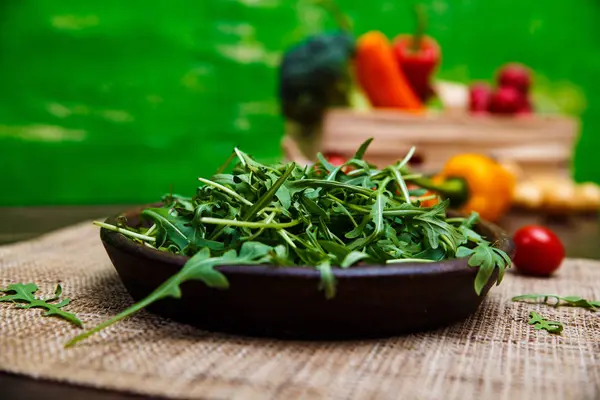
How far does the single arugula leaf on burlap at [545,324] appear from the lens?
814mm

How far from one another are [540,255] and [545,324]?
35 cm

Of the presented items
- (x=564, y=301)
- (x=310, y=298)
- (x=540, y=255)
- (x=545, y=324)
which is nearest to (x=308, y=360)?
Result: (x=310, y=298)

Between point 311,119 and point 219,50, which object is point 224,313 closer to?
point 311,119

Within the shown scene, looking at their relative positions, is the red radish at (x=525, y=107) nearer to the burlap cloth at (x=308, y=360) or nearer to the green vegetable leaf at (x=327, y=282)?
the burlap cloth at (x=308, y=360)

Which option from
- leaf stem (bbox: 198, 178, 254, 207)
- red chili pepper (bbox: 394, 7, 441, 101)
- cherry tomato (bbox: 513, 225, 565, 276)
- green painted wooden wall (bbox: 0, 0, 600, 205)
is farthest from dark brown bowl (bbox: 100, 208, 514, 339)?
green painted wooden wall (bbox: 0, 0, 600, 205)

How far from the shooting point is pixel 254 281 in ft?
2.19

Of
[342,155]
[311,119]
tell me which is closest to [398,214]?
[342,155]

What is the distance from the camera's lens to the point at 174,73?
2.83 m

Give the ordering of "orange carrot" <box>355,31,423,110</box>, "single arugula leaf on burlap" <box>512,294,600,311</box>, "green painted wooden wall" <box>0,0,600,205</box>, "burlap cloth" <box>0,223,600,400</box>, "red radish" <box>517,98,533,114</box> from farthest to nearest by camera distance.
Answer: "green painted wooden wall" <box>0,0,600,205</box> < "red radish" <box>517,98,533,114</box> < "orange carrot" <box>355,31,423,110</box> < "single arugula leaf on burlap" <box>512,294,600,311</box> < "burlap cloth" <box>0,223,600,400</box>

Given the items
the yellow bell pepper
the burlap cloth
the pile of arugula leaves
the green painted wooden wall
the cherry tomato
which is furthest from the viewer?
the green painted wooden wall

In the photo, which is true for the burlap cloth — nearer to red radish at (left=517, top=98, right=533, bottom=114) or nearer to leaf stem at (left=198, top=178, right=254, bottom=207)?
leaf stem at (left=198, top=178, right=254, bottom=207)

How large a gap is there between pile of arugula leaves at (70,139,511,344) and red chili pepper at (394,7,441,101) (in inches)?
53.9

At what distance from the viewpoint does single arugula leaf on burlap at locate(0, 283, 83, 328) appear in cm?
78

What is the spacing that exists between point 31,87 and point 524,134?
6.57ft
